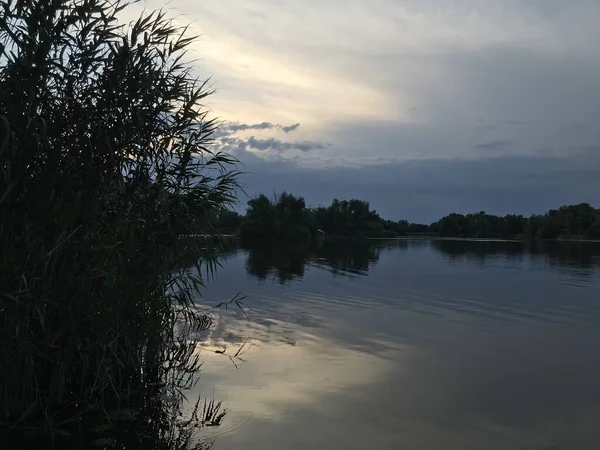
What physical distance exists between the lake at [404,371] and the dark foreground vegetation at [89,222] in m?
1.11

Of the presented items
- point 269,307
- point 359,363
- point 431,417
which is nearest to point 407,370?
point 359,363

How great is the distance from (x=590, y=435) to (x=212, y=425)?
495cm

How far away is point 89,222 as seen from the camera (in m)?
5.93

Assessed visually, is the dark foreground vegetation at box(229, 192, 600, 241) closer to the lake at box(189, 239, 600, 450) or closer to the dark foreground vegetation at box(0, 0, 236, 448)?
the lake at box(189, 239, 600, 450)

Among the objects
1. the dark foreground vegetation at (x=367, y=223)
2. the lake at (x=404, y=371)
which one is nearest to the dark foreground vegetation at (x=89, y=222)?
the lake at (x=404, y=371)

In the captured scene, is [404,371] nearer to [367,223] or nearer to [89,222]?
[89,222]

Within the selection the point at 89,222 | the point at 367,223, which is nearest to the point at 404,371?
the point at 89,222

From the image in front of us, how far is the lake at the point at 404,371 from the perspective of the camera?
6.77 meters

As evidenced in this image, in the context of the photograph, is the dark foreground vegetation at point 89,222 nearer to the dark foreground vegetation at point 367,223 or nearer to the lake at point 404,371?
the lake at point 404,371

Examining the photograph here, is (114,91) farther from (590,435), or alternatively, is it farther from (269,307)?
(269,307)

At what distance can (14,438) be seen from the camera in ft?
18.5

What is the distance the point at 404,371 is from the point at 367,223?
97.5 metres

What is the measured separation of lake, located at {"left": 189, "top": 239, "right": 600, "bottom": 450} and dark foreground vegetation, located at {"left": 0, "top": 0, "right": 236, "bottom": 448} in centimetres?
111

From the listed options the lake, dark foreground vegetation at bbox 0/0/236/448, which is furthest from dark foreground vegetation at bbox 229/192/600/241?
dark foreground vegetation at bbox 0/0/236/448
